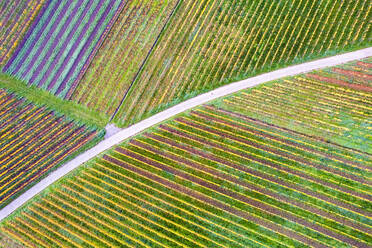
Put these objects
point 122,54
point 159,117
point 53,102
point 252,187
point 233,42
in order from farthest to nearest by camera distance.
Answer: point 122,54 → point 53,102 → point 233,42 → point 159,117 → point 252,187

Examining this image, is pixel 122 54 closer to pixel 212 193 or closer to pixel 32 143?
pixel 32 143

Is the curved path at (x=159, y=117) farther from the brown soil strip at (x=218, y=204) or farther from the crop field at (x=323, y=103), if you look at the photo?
A: the brown soil strip at (x=218, y=204)

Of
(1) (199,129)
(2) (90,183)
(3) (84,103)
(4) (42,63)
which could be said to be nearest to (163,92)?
(1) (199,129)

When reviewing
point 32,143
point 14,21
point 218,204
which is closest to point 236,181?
point 218,204

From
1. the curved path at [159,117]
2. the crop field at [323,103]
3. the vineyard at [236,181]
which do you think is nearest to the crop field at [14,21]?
the curved path at [159,117]

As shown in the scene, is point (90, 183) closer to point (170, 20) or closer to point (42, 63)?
point (42, 63)
